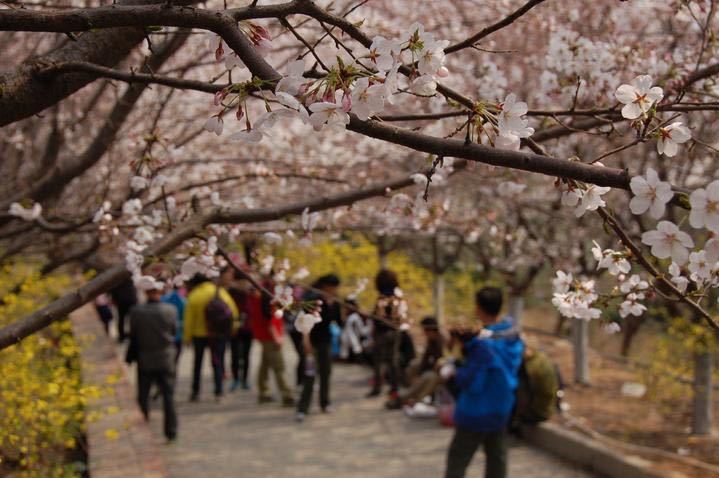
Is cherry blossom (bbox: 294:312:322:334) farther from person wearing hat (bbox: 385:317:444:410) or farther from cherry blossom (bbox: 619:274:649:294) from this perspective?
person wearing hat (bbox: 385:317:444:410)

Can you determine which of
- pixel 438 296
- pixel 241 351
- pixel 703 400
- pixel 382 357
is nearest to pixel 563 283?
pixel 703 400

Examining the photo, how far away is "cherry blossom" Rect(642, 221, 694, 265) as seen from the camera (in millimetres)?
1745

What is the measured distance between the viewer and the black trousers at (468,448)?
487 cm

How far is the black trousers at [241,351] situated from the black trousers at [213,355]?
60 cm

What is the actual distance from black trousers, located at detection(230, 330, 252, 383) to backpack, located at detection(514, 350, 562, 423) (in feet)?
12.7

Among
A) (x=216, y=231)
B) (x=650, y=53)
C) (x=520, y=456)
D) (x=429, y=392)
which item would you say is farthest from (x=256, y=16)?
(x=429, y=392)

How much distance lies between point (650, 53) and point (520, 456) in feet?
12.7

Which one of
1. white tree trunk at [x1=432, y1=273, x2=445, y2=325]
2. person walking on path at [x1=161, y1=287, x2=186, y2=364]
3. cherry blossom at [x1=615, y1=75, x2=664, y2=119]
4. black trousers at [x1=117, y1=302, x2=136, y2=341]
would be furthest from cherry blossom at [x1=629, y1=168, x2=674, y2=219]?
black trousers at [x1=117, y1=302, x2=136, y2=341]

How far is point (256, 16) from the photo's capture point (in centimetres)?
185

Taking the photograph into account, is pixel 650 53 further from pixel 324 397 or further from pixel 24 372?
pixel 324 397

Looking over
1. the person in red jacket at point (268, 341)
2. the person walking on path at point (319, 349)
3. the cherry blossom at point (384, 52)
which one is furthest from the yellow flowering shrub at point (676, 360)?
the cherry blossom at point (384, 52)

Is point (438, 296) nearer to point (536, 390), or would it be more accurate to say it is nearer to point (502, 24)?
point (536, 390)

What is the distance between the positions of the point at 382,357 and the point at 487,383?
4.10 m

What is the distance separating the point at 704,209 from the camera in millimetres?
1513
